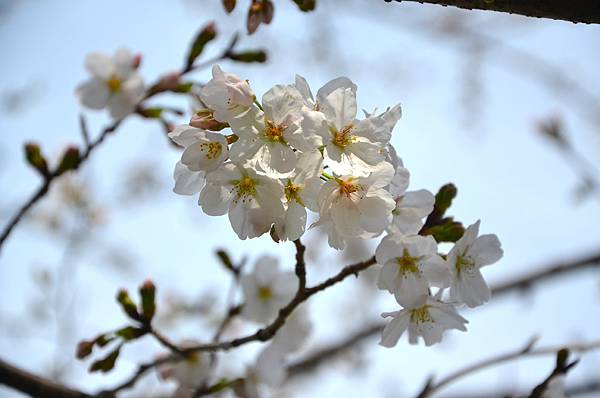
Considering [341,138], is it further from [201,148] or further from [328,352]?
[328,352]

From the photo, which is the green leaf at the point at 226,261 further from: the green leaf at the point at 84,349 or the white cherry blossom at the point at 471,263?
the white cherry blossom at the point at 471,263

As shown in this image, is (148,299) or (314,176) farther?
(148,299)

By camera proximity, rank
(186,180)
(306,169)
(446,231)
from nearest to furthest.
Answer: (306,169) < (186,180) < (446,231)

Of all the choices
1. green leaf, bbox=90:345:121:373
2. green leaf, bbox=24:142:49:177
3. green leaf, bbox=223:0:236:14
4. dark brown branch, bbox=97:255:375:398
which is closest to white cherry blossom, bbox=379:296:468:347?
dark brown branch, bbox=97:255:375:398

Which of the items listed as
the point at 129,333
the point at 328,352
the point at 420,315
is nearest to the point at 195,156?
the point at 420,315

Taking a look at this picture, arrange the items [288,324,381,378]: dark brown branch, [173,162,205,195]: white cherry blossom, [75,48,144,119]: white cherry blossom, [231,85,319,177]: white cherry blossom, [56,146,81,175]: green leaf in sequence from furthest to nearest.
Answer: [288,324,381,378]: dark brown branch < [75,48,144,119]: white cherry blossom < [56,146,81,175]: green leaf < [173,162,205,195]: white cherry blossom < [231,85,319,177]: white cherry blossom

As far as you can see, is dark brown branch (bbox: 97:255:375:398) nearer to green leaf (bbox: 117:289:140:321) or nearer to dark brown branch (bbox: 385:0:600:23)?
green leaf (bbox: 117:289:140:321)
